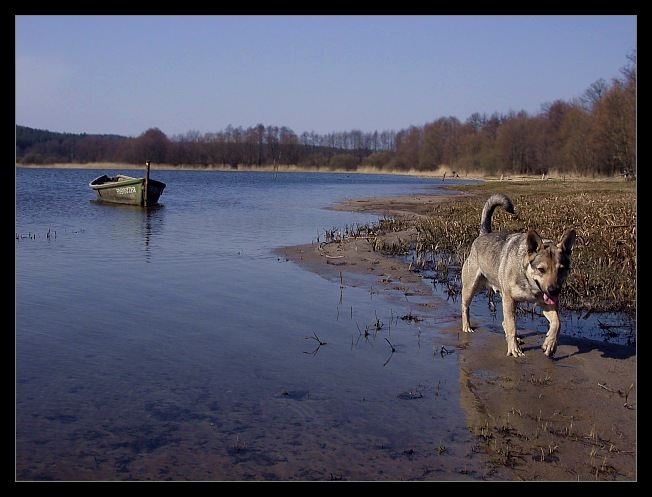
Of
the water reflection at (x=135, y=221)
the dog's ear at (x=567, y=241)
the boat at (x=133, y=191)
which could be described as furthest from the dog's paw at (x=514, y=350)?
the boat at (x=133, y=191)

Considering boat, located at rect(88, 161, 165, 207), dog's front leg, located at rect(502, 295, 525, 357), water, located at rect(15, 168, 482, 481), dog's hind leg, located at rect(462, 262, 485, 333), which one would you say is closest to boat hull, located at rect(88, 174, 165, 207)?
boat, located at rect(88, 161, 165, 207)

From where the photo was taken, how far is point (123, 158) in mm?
116938

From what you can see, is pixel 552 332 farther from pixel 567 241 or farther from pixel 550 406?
pixel 550 406

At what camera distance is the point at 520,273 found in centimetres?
716

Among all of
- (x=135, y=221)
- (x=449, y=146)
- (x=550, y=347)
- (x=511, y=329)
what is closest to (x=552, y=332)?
(x=550, y=347)

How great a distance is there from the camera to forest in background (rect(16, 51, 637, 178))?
62500mm

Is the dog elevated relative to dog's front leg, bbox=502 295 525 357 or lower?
elevated

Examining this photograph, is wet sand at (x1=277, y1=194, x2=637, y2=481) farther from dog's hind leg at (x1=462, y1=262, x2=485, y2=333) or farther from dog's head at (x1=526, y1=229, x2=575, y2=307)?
dog's head at (x1=526, y1=229, x2=575, y2=307)

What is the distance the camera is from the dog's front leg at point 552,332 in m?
7.07

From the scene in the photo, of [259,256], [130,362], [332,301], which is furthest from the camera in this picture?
[259,256]
